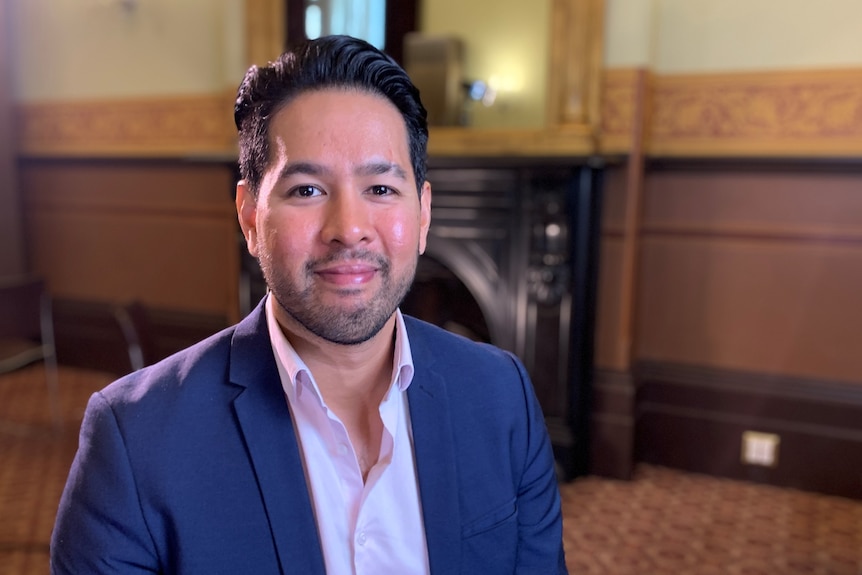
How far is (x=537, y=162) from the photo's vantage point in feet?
9.36

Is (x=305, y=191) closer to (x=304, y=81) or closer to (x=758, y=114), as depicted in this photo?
(x=304, y=81)

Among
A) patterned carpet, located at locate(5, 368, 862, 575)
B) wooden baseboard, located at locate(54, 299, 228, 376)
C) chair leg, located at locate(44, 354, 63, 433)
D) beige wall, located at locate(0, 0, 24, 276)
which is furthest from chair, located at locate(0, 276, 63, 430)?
beige wall, located at locate(0, 0, 24, 276)

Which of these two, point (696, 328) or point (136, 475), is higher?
point (136, 475)

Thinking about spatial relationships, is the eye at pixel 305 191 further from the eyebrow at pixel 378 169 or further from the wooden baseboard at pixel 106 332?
the wooden baseboard at pixel 106 332

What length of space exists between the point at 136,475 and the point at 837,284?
2.78 metres

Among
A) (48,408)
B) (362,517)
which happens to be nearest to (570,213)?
(362,517)

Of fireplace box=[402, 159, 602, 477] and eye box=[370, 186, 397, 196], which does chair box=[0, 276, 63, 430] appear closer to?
fireplace box=[402, 159, 602, 477]

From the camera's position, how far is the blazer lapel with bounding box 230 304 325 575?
95 centimetres

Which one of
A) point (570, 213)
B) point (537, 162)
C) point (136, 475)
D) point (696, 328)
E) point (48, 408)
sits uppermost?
point (537, 162)

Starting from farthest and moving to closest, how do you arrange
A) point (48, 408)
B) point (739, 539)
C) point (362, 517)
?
1. point (48, 408)
2. point (739, 539)
3. point (362, 517)

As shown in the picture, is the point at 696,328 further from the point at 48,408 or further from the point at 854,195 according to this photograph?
the point at 48,408

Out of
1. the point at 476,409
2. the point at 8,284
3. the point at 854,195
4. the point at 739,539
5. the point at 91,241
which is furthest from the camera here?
the point at 91,241

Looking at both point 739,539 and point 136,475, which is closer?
point 136,475

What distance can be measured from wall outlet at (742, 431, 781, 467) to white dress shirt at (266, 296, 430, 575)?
238 centimetres
